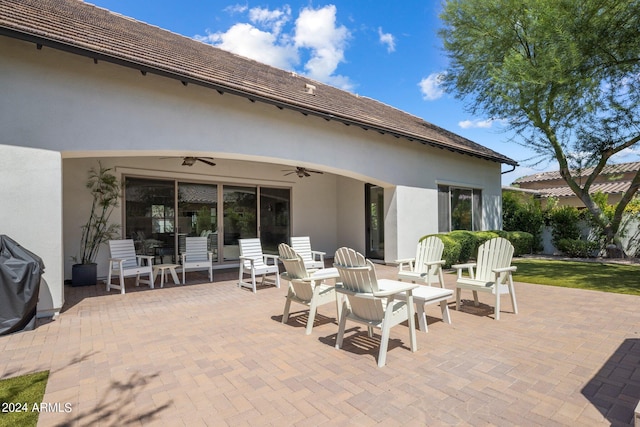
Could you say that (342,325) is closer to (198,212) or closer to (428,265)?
(428,265)

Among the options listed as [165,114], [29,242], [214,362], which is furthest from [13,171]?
[214,362]

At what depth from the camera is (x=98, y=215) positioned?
8289mm

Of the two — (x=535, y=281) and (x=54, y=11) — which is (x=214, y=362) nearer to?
(x=54, y=11)

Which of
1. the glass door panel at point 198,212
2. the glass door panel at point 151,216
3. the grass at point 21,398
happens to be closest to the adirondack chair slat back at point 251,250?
the glass door panel at point 198,212

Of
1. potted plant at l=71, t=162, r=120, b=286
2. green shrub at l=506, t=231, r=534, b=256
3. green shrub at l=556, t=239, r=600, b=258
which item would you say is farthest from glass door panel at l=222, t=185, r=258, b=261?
green shrub at l=556, t=239, r=600, b=258

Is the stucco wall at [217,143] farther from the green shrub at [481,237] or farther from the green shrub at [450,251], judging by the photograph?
the green shrub at [481,237]

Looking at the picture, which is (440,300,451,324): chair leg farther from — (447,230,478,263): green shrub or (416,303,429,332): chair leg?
(447,230,478,263): green shrub

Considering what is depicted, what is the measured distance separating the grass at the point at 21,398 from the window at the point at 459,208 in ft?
37.1

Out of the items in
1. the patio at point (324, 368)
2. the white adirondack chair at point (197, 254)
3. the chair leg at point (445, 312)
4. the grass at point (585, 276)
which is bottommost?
the grass at point (585, 276)

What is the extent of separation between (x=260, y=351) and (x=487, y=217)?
12.5m

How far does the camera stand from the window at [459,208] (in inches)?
479

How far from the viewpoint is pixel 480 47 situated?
39.6 feet

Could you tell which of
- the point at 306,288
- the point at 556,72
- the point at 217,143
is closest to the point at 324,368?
the point at 306,288

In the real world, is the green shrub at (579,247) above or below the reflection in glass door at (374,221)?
below
